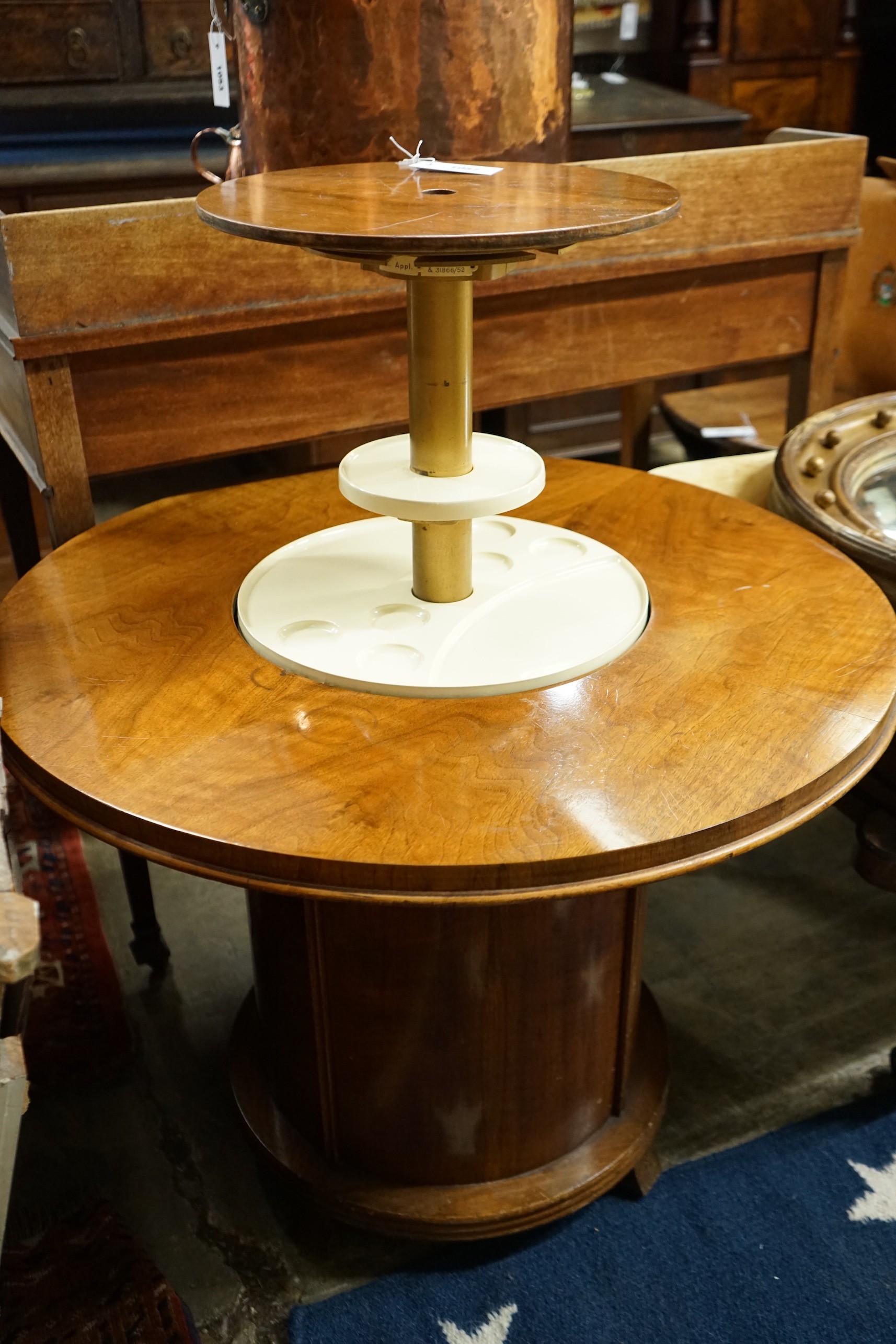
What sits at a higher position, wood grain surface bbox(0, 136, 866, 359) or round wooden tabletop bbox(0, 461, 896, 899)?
wood grain surface bbox(0, 136, 866, 359)

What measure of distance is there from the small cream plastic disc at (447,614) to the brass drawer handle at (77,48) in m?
2.52

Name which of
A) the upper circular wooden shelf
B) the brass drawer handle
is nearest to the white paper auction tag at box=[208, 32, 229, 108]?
the upper circular wooden shelf

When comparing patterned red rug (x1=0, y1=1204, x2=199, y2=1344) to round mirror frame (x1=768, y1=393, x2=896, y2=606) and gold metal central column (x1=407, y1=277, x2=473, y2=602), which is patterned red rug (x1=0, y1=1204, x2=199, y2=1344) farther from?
round mirror frame (x1=768, y1=393, x2=896, y2=606)

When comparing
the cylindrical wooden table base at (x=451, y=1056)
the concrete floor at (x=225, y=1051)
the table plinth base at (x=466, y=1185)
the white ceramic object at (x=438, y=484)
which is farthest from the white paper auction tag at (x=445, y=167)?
the concrete floor at (x=225, y=1051)

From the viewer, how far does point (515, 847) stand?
1008 millimetres

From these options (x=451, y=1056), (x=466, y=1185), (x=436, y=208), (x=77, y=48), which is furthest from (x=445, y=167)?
(x=77, y=48)

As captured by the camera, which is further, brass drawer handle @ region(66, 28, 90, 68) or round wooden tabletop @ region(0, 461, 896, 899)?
brass drawer handle @ region(66, 28, 90, 68)

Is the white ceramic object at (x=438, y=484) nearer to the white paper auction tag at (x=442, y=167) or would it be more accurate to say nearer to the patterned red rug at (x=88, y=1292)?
the white paper auction tag at (x=442, y=167)

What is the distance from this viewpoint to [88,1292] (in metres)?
1.54

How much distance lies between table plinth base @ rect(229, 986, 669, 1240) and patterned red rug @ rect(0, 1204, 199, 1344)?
221 mm

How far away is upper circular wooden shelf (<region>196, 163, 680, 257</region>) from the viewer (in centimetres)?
101

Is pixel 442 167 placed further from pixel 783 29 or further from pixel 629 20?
pixel 783 29

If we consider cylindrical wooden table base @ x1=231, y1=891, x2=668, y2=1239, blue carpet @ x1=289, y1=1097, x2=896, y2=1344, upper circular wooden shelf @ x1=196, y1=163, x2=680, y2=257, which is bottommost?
blue carpet @ x1=289, y1=1097, x2=896, y2=1344

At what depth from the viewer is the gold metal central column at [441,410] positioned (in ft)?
4.17
